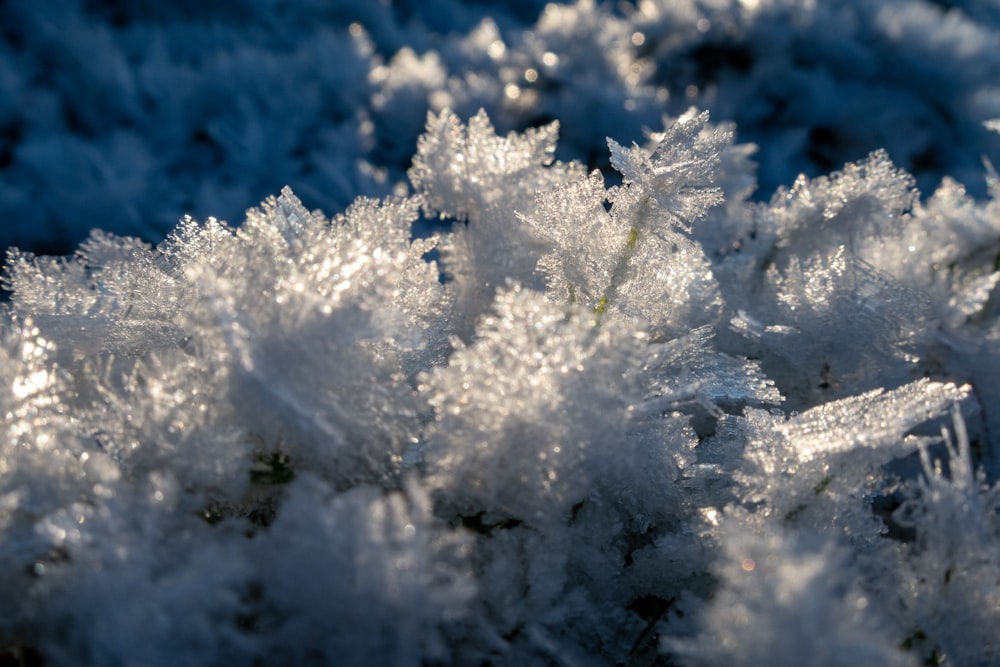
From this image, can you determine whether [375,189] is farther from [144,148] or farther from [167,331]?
[167,331]

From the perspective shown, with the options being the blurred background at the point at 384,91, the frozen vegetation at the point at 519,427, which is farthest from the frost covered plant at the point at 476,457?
the blurred background at the point at 384,91

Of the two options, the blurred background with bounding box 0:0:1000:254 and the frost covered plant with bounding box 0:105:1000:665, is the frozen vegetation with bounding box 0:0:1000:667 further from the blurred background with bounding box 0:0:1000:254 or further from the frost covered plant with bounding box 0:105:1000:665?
the blurred background with bounding box 0:0:1000:254

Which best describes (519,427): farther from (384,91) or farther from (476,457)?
(384,91)

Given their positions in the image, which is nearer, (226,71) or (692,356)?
(692,356)

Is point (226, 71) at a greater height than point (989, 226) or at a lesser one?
greater

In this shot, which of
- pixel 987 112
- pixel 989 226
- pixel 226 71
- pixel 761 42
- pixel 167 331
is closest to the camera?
pixel 167 331

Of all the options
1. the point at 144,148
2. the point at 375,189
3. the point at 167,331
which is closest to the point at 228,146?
the point at 144,148
